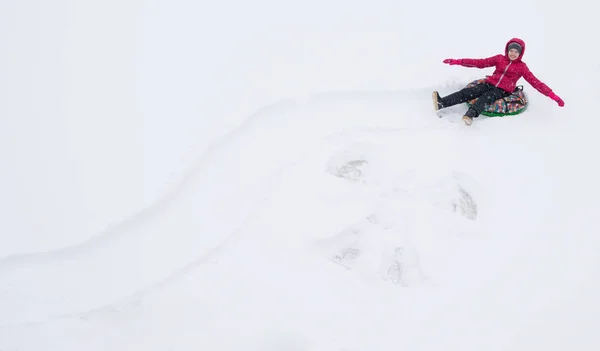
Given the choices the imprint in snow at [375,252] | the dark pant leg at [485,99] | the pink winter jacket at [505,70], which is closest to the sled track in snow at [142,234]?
the imprint in snow at [375,252]

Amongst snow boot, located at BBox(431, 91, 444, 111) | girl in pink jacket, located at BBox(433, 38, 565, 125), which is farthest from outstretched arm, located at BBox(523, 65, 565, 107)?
snow boot, located at BBox(431, 91, 444, 111)

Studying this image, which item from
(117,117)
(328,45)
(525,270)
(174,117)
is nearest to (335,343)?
(525,270)

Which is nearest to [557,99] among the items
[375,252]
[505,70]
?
[505,70]

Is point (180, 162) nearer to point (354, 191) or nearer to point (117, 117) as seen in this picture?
point (117, 117)

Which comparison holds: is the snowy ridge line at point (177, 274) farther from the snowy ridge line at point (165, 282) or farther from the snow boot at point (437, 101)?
the snow boot at point (437, 101)

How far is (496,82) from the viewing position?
3.77 metres

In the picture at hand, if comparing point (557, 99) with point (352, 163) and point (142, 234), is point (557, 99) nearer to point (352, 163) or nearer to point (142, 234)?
point (352, 163)

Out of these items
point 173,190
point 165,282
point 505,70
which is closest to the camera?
point 165,282

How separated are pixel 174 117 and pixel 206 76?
0.58m

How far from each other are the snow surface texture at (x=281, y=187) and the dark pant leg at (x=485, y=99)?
0.16m

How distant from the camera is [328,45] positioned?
4227mm

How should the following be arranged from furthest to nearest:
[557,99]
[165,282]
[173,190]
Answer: [557,99], [173,190], [165,282]

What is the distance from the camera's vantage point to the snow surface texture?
252cm

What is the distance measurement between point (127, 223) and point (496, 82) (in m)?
3.30
